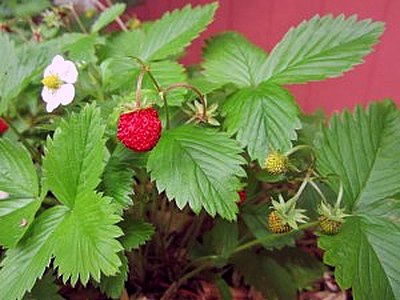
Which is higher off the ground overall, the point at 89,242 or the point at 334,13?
the point at 334,13

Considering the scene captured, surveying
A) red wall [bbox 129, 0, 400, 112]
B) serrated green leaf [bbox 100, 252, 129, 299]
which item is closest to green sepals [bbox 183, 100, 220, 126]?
serrated green leaf [bbox 100, 252, 129, 299]

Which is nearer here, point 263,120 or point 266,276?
point 263,120

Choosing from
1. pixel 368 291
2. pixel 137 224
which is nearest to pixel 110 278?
pixel 137 224

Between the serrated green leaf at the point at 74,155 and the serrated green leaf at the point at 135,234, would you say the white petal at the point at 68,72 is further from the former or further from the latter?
the serrated green leaf at the point at 135,234

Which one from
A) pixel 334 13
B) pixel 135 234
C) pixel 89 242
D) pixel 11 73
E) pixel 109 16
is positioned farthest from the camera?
pixel 334 13

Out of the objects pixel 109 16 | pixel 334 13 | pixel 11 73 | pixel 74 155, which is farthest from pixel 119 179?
pixel 334 13

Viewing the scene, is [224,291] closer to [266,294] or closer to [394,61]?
[266,294]

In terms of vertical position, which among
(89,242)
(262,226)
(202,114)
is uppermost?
(202,114)

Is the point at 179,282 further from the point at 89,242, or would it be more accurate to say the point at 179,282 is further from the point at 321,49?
the point at 321,49
